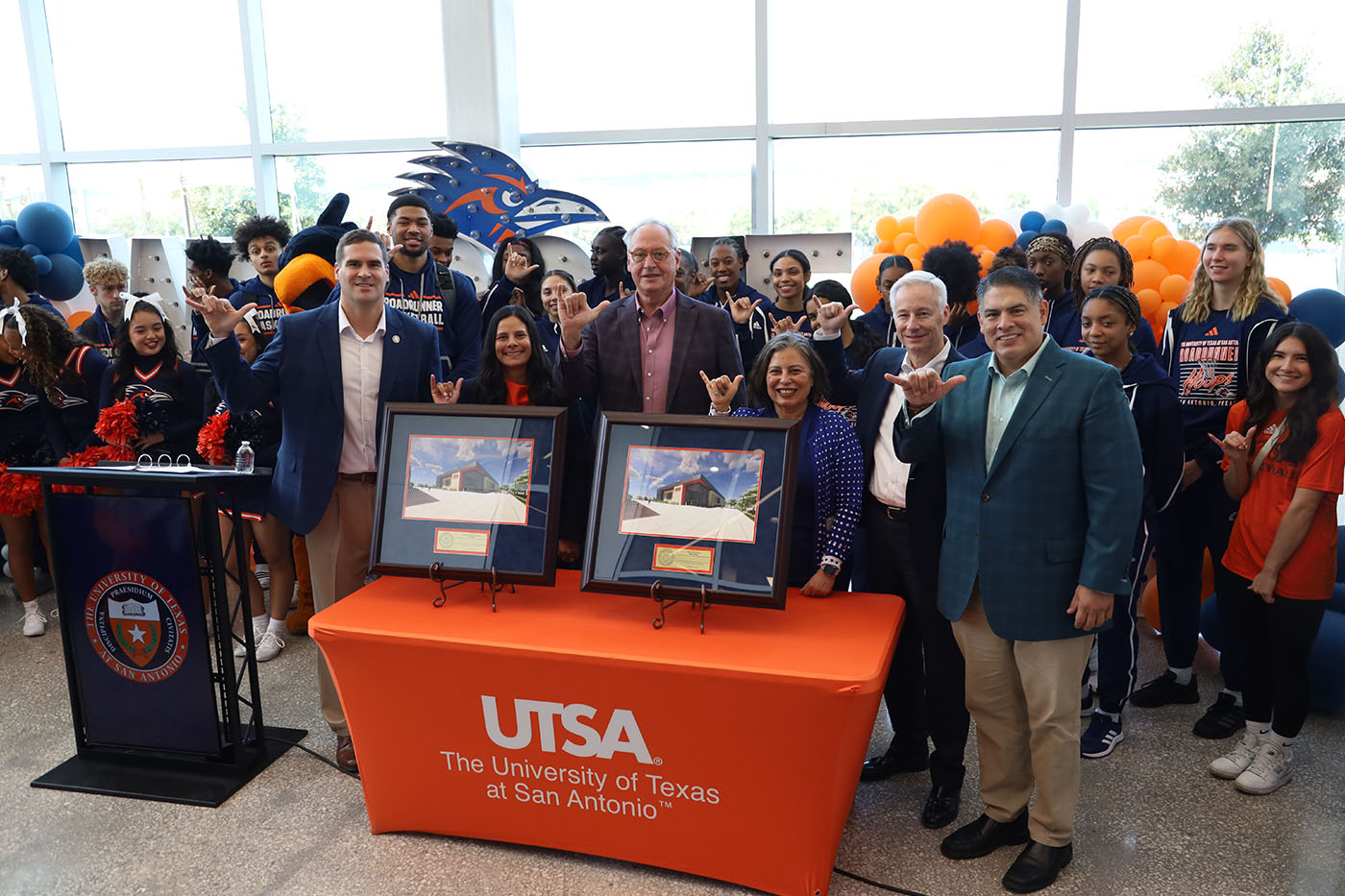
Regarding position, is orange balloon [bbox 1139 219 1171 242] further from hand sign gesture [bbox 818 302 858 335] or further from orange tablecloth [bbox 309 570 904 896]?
orange tablecloth [bbox 309 570 904 896]

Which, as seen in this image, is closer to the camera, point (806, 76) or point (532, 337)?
point (532, 337)

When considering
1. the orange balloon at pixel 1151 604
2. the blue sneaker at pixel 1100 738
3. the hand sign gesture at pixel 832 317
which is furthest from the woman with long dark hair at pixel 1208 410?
the hand sign gesture at pixel 832 317

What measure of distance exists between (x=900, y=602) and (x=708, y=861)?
88 cm

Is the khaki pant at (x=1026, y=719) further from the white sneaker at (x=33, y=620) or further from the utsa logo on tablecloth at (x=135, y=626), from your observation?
the white sneaker at (x=33, y=620)

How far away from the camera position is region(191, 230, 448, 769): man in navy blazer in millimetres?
2918

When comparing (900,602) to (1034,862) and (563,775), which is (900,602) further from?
(563,775)

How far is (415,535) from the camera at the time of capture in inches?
100

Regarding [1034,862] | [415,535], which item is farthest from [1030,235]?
[415,535]

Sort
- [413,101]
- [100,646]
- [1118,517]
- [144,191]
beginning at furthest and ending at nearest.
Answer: [144,191]
[413,101]
[100,646]
[1118,517]

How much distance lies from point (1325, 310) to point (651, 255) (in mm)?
3612

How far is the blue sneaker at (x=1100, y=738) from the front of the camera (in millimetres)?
3131

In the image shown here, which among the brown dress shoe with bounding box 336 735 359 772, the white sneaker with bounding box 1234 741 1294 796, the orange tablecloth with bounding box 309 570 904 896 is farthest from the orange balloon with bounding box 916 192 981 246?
the brown dress shoe with bounding box 336 735 359 772

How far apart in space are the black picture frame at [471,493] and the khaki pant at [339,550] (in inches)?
19.7

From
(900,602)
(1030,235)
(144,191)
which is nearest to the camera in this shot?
(900,602)
